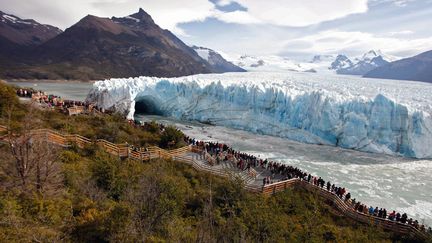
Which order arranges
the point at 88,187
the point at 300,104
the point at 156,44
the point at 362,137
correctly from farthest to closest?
1. the point at 156,44
2. the point at 300,104
3. the point at 362,137
4. the point at 88,187

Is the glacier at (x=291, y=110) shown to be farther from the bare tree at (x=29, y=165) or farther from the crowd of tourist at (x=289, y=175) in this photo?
the bare tree at (x=29, y=165)

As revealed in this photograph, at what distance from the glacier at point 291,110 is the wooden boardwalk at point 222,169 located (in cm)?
1534

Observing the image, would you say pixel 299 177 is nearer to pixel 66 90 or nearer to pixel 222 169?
pixel 222 169

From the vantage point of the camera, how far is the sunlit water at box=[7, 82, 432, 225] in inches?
720

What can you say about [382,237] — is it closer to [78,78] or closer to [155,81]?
[155,81]

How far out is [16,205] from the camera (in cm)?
803

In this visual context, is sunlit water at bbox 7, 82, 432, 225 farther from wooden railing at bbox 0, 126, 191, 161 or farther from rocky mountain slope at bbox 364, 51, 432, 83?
rocky mountain slope at bbox 364, 51, 432, 83

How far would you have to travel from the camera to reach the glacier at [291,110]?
29.3m

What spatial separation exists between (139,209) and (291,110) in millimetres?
28768

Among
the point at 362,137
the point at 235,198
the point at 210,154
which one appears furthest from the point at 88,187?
the point at 362,137

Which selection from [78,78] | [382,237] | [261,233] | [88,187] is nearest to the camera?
[261,233]

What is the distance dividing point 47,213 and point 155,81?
35676mm

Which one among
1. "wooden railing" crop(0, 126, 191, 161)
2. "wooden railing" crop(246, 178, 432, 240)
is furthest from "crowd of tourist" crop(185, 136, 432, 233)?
"wooden railing" crop(0, 126, 191, 161)

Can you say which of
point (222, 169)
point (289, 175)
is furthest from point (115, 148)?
point (289, 175)
